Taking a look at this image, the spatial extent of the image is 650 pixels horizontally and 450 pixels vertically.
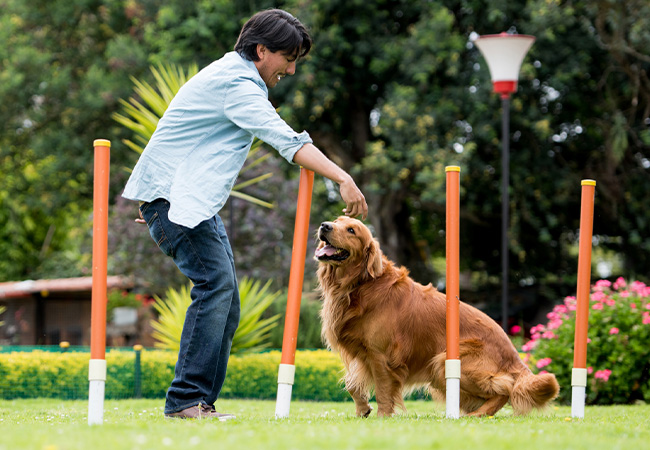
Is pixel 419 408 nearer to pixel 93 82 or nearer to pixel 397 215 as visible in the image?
pixel 397 215

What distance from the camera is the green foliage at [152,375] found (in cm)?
756

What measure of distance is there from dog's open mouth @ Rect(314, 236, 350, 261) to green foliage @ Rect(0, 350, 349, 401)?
10.2ft

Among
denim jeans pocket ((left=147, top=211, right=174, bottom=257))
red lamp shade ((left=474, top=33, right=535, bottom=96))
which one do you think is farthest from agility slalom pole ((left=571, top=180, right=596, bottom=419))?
red lamp shade ((left=474, top=33, right=535, bottom=96))

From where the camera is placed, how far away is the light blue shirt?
154 inches

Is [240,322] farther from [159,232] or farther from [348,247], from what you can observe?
[159,232]

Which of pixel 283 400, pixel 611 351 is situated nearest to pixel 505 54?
pixel 611 351

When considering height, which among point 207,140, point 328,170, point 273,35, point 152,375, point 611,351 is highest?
point 273,35

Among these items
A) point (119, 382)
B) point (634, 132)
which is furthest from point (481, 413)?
point (634, 132)

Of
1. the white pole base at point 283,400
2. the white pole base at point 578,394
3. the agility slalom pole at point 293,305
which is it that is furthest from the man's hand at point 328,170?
the white pole base at point 578,394

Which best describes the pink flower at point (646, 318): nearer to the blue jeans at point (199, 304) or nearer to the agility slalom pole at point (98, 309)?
the blue jeans at point (199, 304)

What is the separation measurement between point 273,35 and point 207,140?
0.69 meters

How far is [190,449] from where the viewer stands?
2627 millimetres

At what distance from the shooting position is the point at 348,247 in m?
4.81

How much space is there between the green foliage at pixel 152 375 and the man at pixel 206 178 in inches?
149
